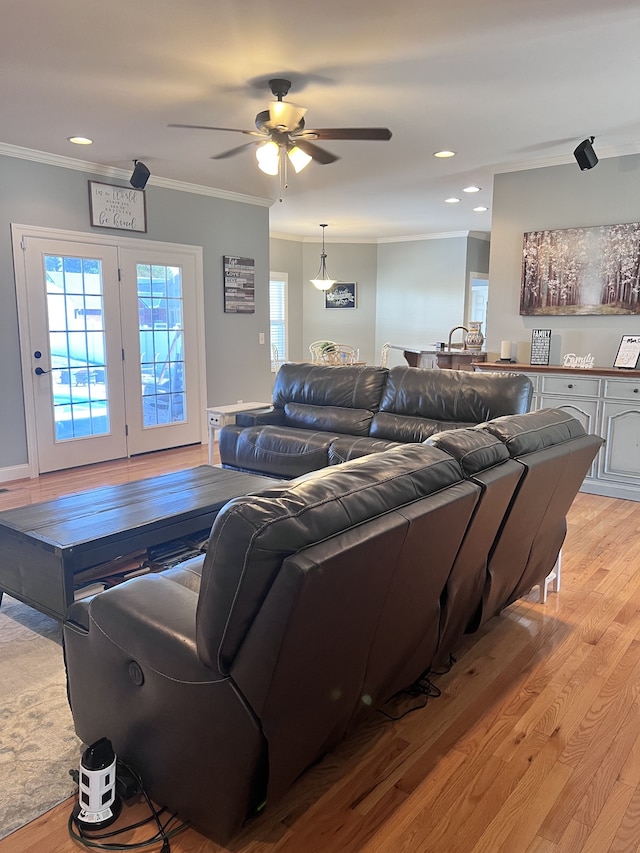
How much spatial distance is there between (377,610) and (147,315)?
4.93m

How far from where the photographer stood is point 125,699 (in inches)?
62.4

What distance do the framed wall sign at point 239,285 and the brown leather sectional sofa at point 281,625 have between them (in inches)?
198

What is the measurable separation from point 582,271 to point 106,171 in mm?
4134

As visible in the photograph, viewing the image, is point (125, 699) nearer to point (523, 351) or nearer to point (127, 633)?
point (127, 633)

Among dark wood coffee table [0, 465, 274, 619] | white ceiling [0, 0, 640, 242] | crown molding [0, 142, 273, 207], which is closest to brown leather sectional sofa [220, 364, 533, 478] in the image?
dark wood coffee table [0, 465, 274, 619]

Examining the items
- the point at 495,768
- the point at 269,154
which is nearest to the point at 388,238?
the point at 269,154

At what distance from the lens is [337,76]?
337 centimetres

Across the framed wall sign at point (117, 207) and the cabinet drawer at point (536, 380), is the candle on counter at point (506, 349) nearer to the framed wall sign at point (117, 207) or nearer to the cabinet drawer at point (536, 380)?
the cabinet drawer at point (536, 380)

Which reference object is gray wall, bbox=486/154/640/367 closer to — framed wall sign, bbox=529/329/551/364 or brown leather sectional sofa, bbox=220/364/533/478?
framed wall sign, bbox=529/329/551/364

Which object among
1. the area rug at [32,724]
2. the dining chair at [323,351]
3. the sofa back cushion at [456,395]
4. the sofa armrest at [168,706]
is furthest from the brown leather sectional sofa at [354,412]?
the dining chair at [323,351]

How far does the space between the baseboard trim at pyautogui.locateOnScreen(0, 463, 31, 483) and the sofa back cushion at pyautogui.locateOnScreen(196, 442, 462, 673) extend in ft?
13.9

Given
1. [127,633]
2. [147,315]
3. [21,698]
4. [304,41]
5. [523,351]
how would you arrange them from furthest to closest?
[147,315], [523,351], [304,41], [21,698], [127,633]

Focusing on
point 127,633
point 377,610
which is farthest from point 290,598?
point 127,633

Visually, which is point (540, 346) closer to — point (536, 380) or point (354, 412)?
point (536, 380)
